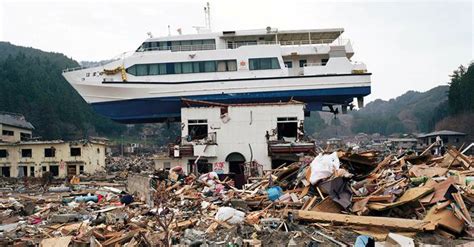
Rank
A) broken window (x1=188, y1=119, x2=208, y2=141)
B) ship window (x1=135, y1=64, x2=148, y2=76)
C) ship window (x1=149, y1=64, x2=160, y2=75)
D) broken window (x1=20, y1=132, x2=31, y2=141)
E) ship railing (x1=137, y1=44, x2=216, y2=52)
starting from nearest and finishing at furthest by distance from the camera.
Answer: broken window (x1=188, y1=119, x2=208, y2=141) < ship window (x1=149, y1=64, x2=160, y2=75) < ship window (x1=135, y1=64, x2=148, y2=76) < ship railing (x1=137, y1=44, x2=216, y2=52) < broken window (x1=20, y1=132, x2=31, y2=141)

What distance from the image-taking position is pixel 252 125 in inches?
915

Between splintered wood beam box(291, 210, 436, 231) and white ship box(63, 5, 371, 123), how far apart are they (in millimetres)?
A: 19095

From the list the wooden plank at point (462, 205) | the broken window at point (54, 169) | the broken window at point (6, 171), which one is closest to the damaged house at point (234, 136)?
the wooden plank at point (462, 205)

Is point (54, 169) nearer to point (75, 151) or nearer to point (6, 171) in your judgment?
point (75, 151)

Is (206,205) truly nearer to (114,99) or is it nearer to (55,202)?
(55,202)

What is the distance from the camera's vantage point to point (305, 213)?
9.27 m

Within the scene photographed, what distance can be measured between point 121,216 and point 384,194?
6.04 metres

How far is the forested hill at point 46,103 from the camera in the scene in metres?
62.2

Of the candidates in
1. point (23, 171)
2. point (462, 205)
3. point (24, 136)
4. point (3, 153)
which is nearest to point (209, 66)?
point (23, 171)

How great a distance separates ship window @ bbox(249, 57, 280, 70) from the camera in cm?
2842

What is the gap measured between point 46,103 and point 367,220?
202ft

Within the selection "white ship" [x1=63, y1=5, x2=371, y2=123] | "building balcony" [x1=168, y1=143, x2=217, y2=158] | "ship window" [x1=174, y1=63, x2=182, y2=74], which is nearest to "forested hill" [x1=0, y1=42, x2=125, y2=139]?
"white ship" [x1=63, y1=5, x2=371, y2=123]

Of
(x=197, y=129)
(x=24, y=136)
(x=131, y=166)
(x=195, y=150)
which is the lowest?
(x=131, y=166)

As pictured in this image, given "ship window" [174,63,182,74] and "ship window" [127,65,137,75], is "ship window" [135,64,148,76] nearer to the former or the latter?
"ship window" [127,65,137,75]
